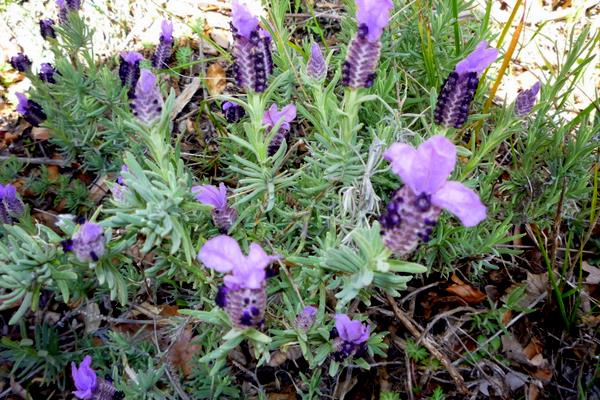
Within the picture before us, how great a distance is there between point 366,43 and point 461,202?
2.29 ft

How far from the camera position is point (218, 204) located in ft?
6.64

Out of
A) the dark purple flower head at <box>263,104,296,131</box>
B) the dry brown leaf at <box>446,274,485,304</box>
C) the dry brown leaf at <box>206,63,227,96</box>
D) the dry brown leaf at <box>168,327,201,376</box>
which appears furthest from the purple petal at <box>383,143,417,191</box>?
the dry brown leaf at <box>206,63,227,96</box>

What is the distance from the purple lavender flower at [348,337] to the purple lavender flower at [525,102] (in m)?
1.19

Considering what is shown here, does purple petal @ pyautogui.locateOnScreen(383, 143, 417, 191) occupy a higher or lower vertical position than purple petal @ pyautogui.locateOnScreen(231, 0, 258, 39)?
lower

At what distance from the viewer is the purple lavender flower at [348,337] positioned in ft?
6.12

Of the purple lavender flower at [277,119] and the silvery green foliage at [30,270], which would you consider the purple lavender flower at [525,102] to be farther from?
the silvery green foliage at [30,270]

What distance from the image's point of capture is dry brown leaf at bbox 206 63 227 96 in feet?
12.2

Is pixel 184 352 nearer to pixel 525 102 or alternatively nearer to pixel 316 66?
pixel 316 66

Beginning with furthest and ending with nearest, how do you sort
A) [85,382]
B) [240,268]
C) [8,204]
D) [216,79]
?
[216,79] < [8,204] < [85,382] < [240,268]

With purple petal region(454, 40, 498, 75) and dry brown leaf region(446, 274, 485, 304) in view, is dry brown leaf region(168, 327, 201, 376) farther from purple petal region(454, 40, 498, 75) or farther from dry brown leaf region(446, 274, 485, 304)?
purple petal region(454, 40, 498, 75)

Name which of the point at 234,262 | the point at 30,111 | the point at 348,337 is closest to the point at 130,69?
the point at 30,111

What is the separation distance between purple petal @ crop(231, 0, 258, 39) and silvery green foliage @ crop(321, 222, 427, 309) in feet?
2.56

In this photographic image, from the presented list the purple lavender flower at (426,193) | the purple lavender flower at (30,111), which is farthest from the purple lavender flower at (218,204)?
the purple lavender flower at (30,111)

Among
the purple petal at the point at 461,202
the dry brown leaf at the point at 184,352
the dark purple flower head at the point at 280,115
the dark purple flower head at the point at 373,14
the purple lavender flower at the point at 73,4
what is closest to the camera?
the purple petal at the point at 461,202
